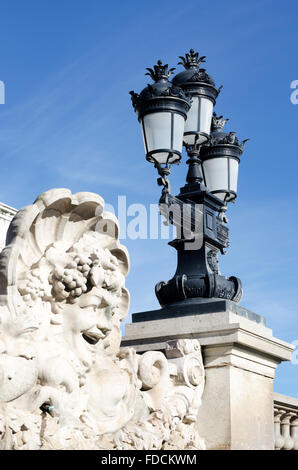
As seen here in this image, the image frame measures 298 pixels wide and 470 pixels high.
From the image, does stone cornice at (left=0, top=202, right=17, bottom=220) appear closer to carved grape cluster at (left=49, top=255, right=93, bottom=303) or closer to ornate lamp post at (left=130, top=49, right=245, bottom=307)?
ornate lamp post at (left=130, top=49, right=245, bottom=307)

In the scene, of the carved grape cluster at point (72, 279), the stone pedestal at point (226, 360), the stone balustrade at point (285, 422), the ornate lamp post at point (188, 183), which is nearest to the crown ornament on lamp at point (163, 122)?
the ornate lamp post at point (188, 183)

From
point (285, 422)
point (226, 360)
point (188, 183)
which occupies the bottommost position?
point (285, 422)

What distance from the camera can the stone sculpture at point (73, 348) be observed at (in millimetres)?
4684

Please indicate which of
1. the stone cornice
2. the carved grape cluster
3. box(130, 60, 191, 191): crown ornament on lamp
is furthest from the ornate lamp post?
the stone cornice

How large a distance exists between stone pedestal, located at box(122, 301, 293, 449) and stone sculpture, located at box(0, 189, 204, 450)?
0.25 meters

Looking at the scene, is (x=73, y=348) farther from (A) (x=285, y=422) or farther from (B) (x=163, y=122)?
(A) (x=285, y=422)

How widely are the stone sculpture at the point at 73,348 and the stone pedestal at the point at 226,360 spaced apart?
25 centimetres

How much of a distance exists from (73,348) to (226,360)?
1.42 metres

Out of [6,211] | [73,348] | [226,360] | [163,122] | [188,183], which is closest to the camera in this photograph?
[73,348]

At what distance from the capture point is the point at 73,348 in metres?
5.17

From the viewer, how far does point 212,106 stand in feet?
23.3

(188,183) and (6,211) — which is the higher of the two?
(6,211)

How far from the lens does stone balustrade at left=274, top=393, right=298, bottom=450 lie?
721cm

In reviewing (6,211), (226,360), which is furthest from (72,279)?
(6,211)
